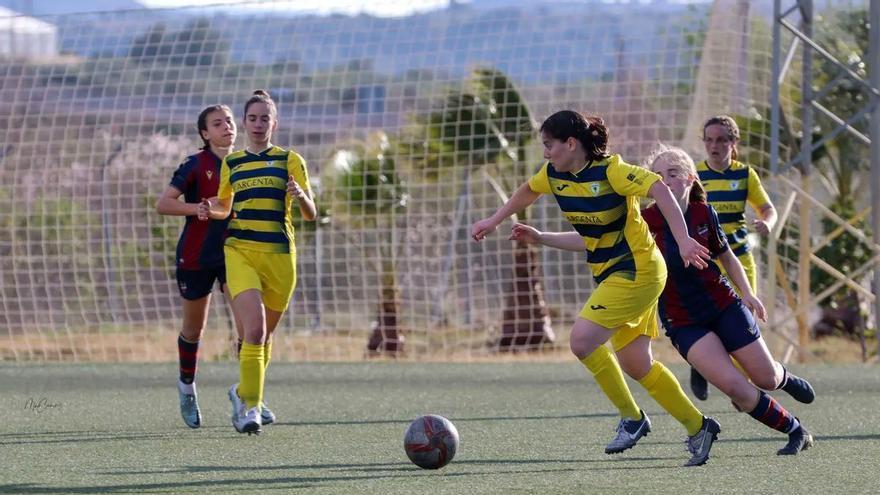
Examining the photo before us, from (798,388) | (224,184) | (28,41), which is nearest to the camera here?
(798,388)

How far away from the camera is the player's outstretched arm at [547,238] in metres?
5.80

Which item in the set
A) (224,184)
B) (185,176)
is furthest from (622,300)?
(185,176)

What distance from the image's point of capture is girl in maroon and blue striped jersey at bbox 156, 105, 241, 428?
23.7 feet

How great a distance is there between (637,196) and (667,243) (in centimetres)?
48

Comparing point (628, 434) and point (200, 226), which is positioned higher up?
point (200, 226)

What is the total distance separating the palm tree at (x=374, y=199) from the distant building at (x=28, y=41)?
12.9 feet

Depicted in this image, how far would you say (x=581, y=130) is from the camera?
5.54 m

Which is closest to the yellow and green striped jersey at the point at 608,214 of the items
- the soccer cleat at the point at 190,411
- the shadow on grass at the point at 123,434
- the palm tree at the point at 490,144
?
the shadow on grass at the point at 123,434

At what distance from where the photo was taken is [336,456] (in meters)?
5.86

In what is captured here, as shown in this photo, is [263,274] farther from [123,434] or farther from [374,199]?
[374,199]

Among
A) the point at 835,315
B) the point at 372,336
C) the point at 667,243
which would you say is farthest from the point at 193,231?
the point at 835,315

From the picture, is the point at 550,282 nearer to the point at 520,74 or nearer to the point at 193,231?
the point at 520,74

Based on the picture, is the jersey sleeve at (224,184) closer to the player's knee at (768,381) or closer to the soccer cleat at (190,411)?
the soccer cleat at (190,411)

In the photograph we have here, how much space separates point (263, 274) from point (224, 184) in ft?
1.65
